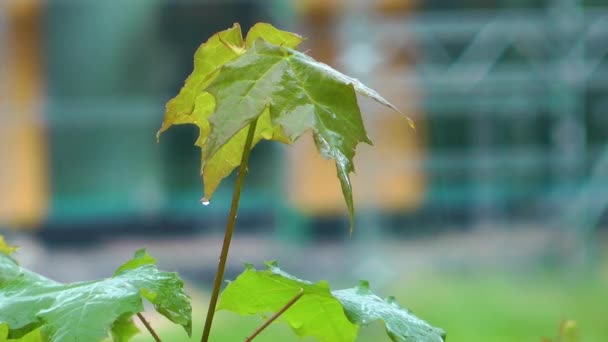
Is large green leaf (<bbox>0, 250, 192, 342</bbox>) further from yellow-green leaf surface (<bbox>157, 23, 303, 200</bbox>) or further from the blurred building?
the blurred building

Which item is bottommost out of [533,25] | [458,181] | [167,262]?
[167,262]

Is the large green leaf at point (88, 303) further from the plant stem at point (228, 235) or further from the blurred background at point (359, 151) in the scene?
the blurred background at point (359, 151)

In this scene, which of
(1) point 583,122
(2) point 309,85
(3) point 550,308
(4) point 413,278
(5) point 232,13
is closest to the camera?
(2) point 309,85

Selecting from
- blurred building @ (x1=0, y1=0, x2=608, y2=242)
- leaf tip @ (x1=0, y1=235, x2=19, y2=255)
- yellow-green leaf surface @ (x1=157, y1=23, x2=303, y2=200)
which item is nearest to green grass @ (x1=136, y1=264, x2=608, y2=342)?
blurred building @ (x1=0, y1=0, x2=608, y2=242)

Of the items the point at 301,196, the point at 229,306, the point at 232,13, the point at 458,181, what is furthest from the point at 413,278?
the point at 229,306

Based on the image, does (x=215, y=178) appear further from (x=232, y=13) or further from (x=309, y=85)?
(x=232, y=13)

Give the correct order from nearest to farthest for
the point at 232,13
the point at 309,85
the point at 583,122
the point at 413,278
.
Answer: the point at 309,85 < the point at 413,278 < the point at 583,122 < the point at 232,13
